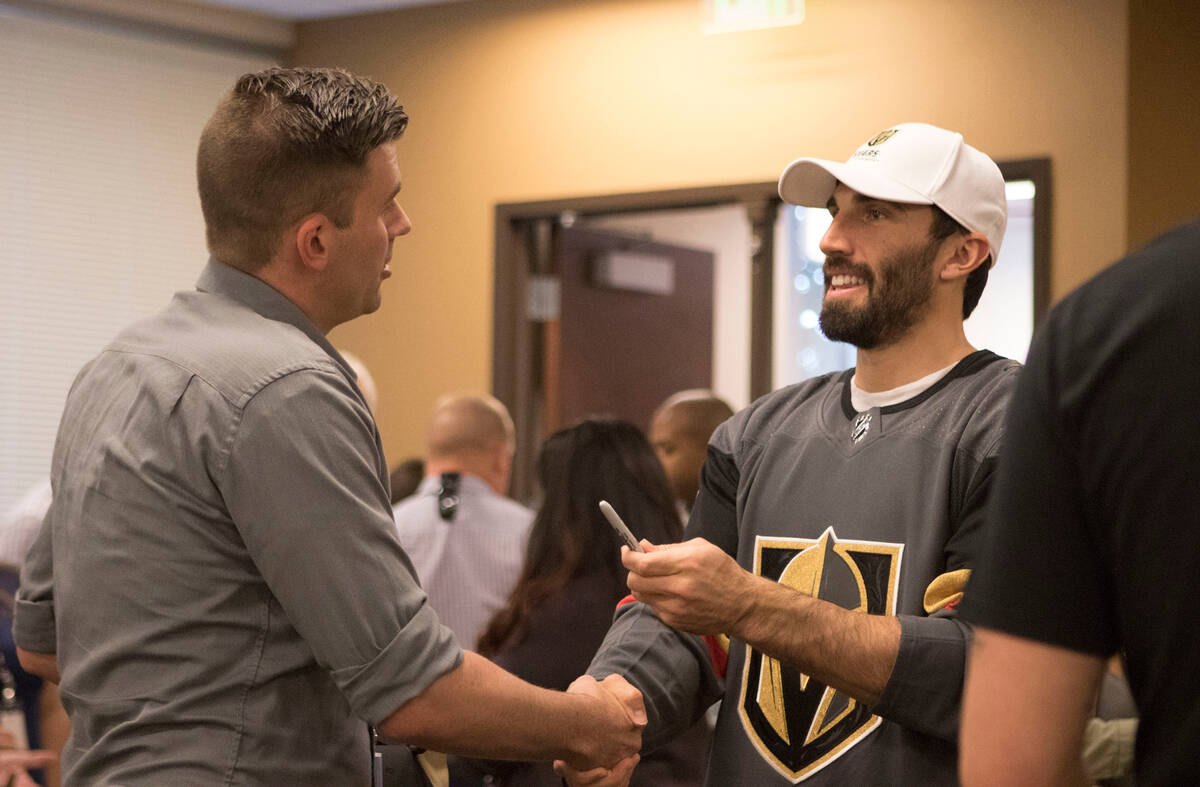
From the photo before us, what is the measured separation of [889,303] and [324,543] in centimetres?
83

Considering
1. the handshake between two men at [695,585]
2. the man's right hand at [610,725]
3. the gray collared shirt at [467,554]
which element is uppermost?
the handshake between two men at [695,585]

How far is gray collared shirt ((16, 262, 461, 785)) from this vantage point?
4.45 feet

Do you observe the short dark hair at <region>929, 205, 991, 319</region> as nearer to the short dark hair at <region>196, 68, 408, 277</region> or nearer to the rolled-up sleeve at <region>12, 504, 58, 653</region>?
the short dark hair at <region>196, 68, 408, 277</region>

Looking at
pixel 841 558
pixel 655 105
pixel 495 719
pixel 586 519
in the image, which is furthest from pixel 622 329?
pixel 495 719

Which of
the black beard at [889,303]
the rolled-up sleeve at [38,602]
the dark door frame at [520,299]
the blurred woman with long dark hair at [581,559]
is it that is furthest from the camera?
the dark door frame at [520,299]

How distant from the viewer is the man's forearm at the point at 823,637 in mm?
1518

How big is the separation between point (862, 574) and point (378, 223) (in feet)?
2.38

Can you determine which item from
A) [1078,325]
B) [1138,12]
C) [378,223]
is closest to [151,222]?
[1138,12]

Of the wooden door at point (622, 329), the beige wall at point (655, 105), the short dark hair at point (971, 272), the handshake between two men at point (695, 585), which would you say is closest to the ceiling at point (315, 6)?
the beige wall at point (655, 105)

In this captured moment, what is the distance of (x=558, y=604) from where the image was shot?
2.74 m

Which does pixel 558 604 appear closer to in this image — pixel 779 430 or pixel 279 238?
pixel 779 430

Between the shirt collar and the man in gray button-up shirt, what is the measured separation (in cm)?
3

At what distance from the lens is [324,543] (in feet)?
4.44

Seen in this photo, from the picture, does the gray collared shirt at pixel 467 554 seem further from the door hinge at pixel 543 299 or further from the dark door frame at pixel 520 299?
the door hinge at pixel 543 299
